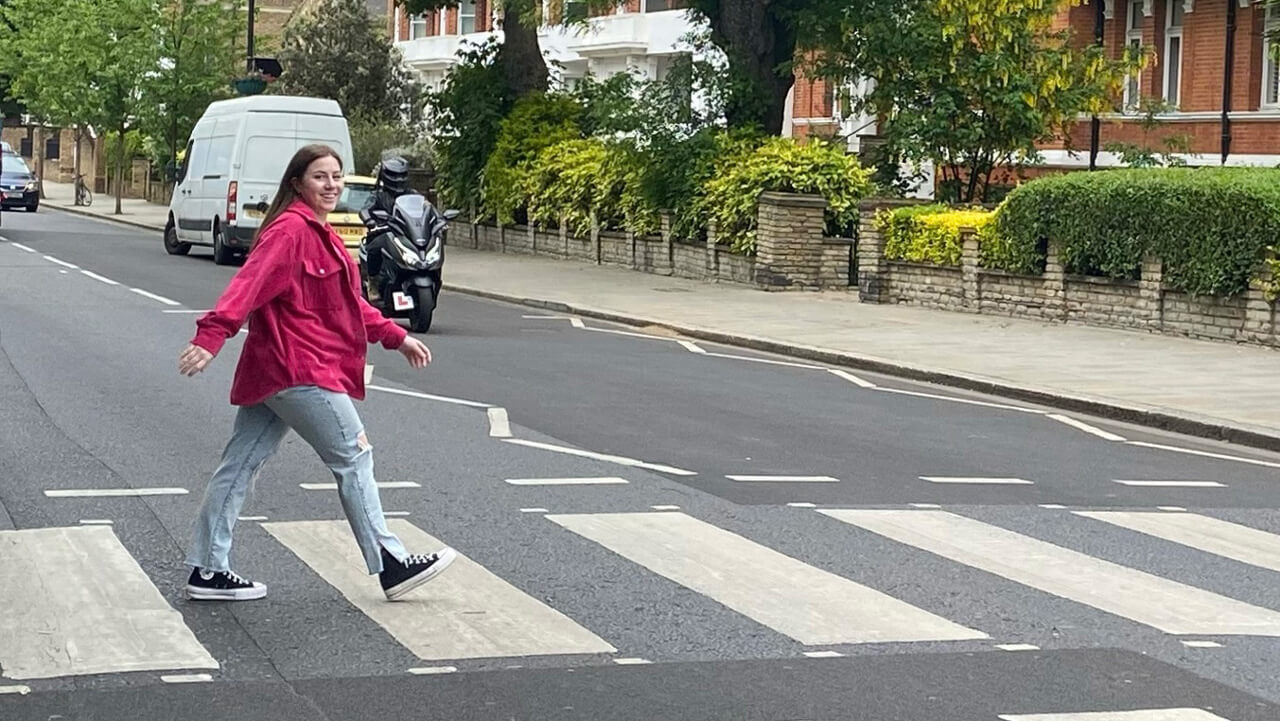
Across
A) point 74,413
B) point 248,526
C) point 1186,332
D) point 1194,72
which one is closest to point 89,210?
point 1194,72

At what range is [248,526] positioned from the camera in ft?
Result: 30.6

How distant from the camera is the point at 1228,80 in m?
33.6

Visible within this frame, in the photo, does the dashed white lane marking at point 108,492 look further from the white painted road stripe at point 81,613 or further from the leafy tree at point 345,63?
the leafy tree at point 345,63

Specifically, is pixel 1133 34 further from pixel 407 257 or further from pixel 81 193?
pixel 81 193

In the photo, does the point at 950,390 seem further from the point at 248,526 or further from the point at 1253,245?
the point at 248,526

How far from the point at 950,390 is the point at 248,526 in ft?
29.8

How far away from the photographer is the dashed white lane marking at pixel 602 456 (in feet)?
37.6

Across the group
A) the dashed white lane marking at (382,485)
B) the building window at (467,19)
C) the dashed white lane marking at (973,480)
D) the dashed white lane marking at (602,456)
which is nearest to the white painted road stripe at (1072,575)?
the dashed white lane marking at (973,480)

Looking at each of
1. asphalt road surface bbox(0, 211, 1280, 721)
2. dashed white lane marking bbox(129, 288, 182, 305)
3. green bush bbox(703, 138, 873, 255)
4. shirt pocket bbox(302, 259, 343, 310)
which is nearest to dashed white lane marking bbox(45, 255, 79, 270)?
dashed white lane marking bbox(129, 288, 182, 305)

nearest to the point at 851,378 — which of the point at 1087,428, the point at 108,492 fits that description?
the point at 1087,428

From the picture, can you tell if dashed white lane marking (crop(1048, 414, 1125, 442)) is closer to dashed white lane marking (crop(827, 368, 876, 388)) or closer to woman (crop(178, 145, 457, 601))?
dashed white lane marking (crop(827, 368, 876, 388))

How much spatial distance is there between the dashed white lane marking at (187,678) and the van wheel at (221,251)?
26415mm

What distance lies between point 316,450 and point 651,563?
1.64 meters

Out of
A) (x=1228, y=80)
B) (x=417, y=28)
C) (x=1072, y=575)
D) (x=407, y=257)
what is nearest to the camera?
(x=1072, y=575)
